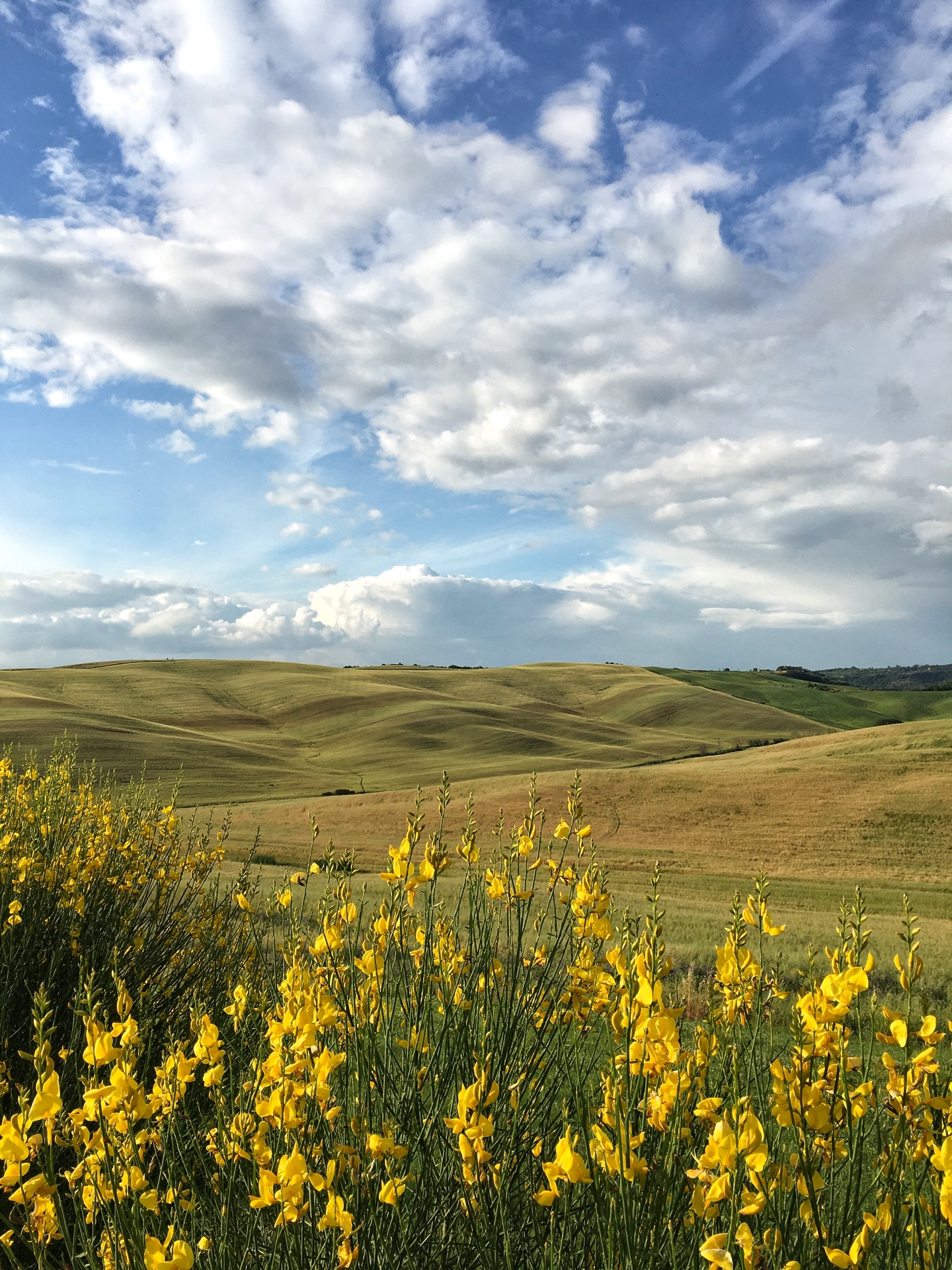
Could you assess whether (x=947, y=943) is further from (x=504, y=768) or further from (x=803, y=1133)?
(x=504, y=768)

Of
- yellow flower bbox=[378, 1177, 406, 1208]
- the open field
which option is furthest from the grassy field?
yellow flower bbox=[378, 1177, 406, 1208]

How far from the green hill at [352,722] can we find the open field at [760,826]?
8.72m

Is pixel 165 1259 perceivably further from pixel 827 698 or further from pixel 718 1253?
pixel 827 698

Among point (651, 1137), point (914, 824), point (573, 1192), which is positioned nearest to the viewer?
point (651, 1137)

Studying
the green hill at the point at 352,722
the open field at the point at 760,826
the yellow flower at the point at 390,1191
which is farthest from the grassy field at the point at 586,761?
the yellow flower at the point at 390,1191

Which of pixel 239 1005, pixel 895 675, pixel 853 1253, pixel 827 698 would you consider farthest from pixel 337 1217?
pixel 895 675

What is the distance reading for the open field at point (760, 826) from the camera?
19.1 meters

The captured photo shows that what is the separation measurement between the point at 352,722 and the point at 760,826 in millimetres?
43814

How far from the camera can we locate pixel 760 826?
28.2 m

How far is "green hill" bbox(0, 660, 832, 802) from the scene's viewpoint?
46906 millimetres

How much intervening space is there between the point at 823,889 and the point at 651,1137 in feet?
68.8

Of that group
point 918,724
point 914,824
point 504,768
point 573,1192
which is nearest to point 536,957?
point 573,1192

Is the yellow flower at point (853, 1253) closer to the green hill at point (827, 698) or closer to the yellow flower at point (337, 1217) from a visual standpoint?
the yellow flower at point (337, 1217)

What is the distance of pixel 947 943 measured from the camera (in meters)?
13.5
